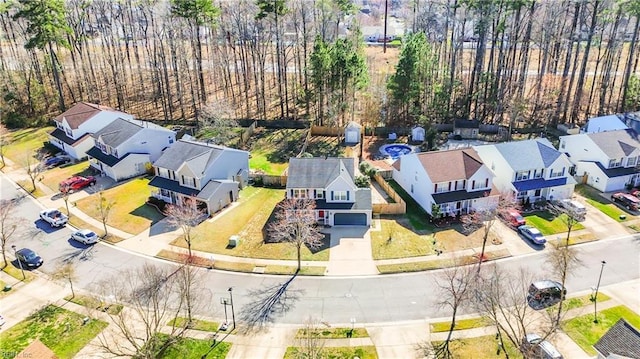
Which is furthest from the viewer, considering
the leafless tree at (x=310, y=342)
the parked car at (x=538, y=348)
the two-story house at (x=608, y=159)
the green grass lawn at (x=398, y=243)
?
the two-story house at (x=608, y=159)

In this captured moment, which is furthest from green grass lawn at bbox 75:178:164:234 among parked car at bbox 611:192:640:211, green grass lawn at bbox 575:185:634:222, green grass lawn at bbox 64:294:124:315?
parked car at bbox 611:192:640:211

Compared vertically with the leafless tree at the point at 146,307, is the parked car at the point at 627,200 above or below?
above

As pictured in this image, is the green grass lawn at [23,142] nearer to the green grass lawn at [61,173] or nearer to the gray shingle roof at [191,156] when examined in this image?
the green grass lawn at [61,173]

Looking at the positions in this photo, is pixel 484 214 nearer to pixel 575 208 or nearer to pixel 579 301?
pixel 575 208

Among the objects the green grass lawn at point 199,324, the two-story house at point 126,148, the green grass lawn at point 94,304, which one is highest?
the two-story house at point 126,148

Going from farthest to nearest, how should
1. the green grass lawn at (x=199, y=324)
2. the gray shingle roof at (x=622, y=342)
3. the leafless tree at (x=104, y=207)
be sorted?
the leafless tree at (x=104, y=207) → the green grass lawn at (x=199, y=324) → the gray shingle roof at (x=622, y=342)

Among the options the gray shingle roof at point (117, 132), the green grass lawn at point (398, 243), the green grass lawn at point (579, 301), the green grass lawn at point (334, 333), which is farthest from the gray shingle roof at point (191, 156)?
the green grass lawn at point (579, 301)

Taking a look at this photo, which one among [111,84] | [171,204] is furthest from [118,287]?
→ [111,84]

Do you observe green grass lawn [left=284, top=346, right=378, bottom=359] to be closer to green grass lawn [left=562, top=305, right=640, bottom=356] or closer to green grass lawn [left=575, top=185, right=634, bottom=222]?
green grass lawn [left=562, top=305, right=640, bottom=356]
